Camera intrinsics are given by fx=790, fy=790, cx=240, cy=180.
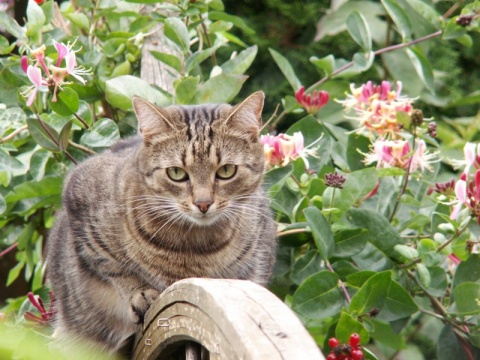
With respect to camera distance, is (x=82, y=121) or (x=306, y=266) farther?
(x=82, y=121)

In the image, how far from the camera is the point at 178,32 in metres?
2.06

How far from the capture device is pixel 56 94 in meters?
1.74

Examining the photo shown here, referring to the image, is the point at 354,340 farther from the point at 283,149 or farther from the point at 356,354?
the point at 283,149

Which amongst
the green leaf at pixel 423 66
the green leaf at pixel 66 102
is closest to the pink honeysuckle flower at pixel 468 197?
the green leaf at pixel 423 66

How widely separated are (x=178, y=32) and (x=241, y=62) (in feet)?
0.78

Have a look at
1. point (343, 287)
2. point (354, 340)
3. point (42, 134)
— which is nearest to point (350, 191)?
point (343, 287)

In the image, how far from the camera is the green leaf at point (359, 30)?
2.26 m

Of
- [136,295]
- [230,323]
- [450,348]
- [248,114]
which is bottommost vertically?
[450,348]

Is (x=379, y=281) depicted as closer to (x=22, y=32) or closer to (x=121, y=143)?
(x=121, y=143)

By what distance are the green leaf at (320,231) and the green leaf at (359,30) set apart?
0.74m

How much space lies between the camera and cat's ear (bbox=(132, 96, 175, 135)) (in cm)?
169

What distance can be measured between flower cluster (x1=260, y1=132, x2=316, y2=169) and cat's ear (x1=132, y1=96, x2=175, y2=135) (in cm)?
27

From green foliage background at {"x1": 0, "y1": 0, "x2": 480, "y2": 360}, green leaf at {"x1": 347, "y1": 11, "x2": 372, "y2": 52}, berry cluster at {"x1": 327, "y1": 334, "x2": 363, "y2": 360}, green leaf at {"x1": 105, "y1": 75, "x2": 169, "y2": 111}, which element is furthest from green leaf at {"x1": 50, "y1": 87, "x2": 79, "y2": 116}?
green leaf at {"x1": 347, "y1": 11, "x2": 372, "y2": 52}

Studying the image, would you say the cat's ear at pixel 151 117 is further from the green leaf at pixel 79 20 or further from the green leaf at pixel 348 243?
the green leaf at pixel 79 20
